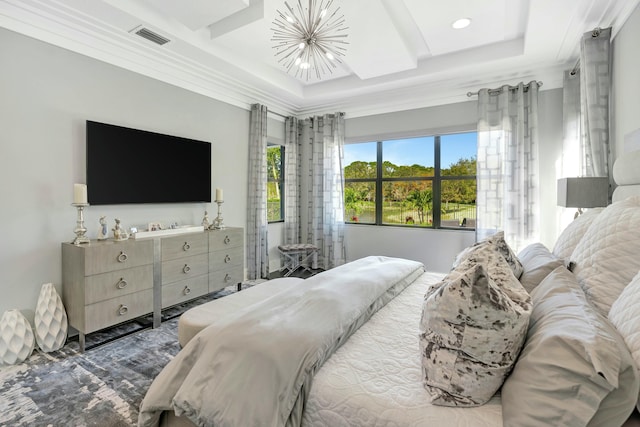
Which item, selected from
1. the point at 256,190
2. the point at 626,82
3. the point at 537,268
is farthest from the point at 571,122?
the point at 256,190

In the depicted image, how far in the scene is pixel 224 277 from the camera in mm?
3578

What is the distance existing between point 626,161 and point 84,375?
3.85 metres

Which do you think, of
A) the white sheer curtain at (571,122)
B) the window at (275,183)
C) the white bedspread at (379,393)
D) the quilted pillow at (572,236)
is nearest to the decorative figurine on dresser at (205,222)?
the window at (275,183)

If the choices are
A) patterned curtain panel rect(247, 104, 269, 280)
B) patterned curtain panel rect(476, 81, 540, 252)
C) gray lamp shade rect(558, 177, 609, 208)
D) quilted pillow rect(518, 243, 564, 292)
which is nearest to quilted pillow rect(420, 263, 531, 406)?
quilted pillow rect(518, 243, 564, 292)

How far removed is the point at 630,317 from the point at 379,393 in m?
0.80

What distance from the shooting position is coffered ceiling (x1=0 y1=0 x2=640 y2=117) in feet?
8.09

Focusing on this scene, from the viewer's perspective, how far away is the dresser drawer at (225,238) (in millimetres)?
3424

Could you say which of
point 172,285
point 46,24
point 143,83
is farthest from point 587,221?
point 46,24

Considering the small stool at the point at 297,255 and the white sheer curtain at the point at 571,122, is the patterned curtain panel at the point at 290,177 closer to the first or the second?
the small stool at the point at 297,255

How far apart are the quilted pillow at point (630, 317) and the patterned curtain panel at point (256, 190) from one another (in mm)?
3873

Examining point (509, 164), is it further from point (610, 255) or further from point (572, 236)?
point (610, 255)

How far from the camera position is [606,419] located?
0.75 metres

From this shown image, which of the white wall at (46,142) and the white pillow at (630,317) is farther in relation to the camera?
the white wall at (46,142)

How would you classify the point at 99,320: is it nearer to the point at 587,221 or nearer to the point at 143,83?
the point at 143,83
